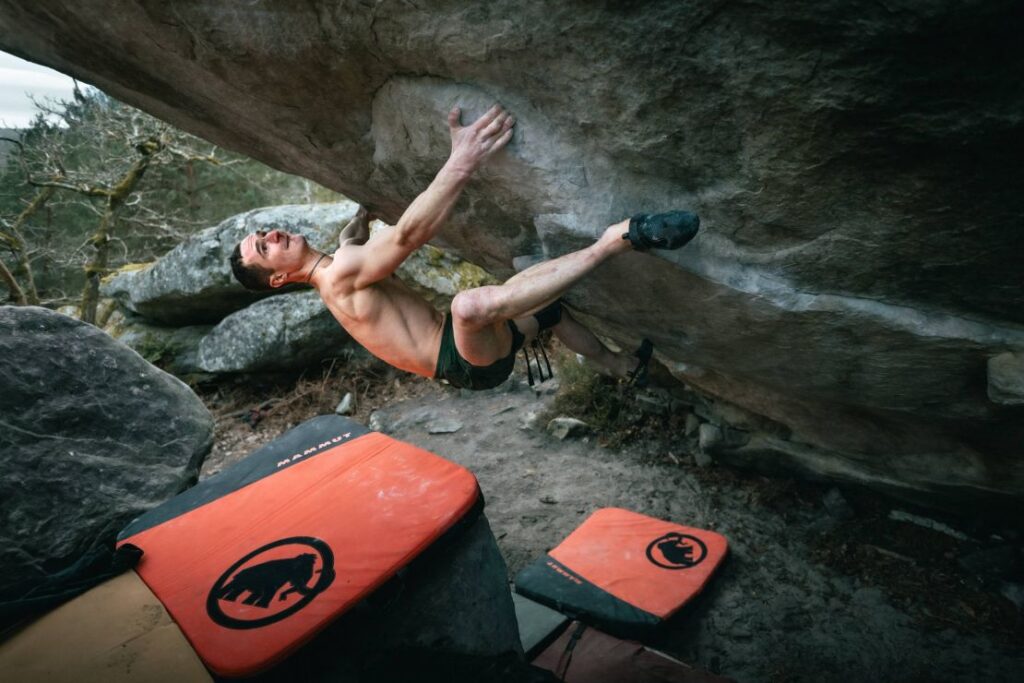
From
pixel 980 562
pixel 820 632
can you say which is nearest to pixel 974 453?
pixel 980 562

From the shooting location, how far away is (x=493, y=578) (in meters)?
2.74

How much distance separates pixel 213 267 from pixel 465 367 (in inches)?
242

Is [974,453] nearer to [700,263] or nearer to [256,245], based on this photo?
[700,263]

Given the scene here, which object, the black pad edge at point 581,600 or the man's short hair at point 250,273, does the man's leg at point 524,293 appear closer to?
the man's short hair at point 250,273

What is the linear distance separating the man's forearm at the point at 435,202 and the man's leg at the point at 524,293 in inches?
13.7

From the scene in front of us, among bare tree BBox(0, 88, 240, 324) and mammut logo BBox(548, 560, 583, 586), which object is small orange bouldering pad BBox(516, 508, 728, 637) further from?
bare tree BBox(0, 88, 240, 324)

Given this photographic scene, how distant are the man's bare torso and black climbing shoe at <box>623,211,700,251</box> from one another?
1362 millimetres

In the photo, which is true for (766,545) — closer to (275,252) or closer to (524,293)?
(524,293)

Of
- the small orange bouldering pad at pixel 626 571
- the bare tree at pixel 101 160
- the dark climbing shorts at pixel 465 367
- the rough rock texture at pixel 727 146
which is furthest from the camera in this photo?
the bare tree at pixel 101 160

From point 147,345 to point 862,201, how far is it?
9025 mm

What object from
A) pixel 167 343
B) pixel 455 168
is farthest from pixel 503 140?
pixel 167 343

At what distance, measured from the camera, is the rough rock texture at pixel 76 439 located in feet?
9.58

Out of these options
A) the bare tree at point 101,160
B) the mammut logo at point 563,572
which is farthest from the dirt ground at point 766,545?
the bare tree at point 101,160

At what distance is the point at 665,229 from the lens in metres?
1.95
